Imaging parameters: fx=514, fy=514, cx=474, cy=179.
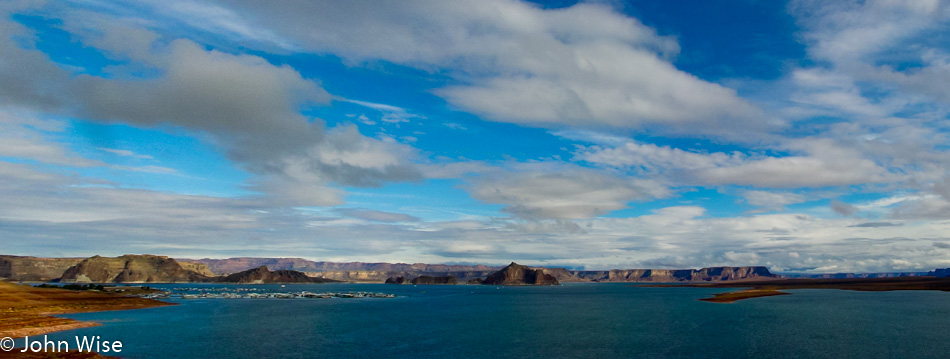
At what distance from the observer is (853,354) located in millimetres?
61719

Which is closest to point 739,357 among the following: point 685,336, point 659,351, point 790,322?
point 659,351

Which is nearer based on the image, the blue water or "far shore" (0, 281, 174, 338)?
the blue water

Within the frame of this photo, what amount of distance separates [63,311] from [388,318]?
6742 centimetres

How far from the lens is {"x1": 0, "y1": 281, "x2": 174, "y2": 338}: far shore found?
7369 centimetres

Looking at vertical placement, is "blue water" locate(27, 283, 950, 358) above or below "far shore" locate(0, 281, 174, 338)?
below

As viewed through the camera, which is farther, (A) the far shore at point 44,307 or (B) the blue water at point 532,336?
(A) the far shore at point 44,307

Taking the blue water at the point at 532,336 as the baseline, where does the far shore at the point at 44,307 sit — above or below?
above

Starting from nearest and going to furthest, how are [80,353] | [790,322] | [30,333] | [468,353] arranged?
1. [80,353]
2. [468,353]
3. [30,333]
4. [790,322]

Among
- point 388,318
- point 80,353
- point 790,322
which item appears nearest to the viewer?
point 80,353

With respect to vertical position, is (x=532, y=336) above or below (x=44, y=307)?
below

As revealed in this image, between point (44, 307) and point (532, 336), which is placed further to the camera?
point (44, 307)

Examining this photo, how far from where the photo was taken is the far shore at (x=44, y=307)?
7369 cm

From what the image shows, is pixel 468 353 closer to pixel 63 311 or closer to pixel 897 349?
pixel 897 349

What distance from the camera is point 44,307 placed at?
341 ft
